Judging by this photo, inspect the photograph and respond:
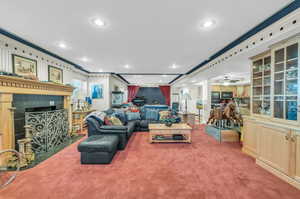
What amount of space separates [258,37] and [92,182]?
12.4 ft

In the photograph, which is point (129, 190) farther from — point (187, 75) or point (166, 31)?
point (187, 75)

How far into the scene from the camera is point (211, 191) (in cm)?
172

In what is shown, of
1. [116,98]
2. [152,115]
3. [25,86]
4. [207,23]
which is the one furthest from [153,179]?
[116,98]

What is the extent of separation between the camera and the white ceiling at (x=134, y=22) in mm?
1667

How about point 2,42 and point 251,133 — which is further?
point 251,133

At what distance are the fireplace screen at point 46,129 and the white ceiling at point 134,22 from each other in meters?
1.75

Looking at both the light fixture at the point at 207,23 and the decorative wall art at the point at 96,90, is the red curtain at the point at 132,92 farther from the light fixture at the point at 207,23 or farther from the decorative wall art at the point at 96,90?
the light fixture at the point at 207,23

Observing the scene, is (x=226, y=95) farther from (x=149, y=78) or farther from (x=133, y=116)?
(x=133, y=116)

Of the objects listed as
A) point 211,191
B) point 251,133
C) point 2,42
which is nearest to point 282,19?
point 251,133

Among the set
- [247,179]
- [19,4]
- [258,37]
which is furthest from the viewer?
[258,37]

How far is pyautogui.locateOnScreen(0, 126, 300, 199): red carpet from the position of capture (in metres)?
1.68

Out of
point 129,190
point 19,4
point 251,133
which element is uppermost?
point 19,4

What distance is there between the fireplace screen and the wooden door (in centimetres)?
477

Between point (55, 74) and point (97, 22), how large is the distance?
3001 millimetres
